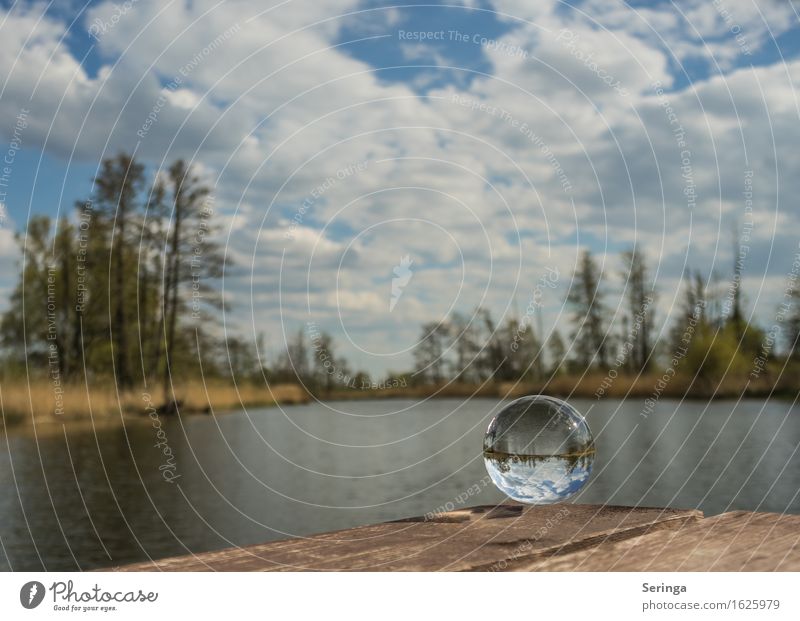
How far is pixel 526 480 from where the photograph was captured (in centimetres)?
491

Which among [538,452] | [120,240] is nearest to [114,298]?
[120,240]

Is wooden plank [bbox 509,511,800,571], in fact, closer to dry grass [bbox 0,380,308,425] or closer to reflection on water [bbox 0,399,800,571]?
reflection on water [bbox 0,399,800,571]

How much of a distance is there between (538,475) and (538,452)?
13cm

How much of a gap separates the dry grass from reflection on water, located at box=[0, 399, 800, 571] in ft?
1.90

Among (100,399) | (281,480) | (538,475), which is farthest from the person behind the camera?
(100,399)

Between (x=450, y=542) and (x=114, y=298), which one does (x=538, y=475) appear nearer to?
(x=450, y=542)

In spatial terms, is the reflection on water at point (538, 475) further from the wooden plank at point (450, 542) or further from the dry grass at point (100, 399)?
the dry grass at point (100, 399)

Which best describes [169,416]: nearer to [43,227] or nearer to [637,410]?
[43,227]

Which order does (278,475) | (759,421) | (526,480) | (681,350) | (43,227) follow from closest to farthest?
1. (526,480)
2. (278,475)
3. (43,227)
4. (759,421)
5. (681,350)

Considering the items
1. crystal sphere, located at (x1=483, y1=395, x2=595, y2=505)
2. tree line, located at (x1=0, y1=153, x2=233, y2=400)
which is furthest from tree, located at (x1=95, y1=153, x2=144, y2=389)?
crystal sphere, located at (x1=483, y1=395, x2=595, y2=505)

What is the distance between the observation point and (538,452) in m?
4.97

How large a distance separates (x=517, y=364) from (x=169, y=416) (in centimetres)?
1740
